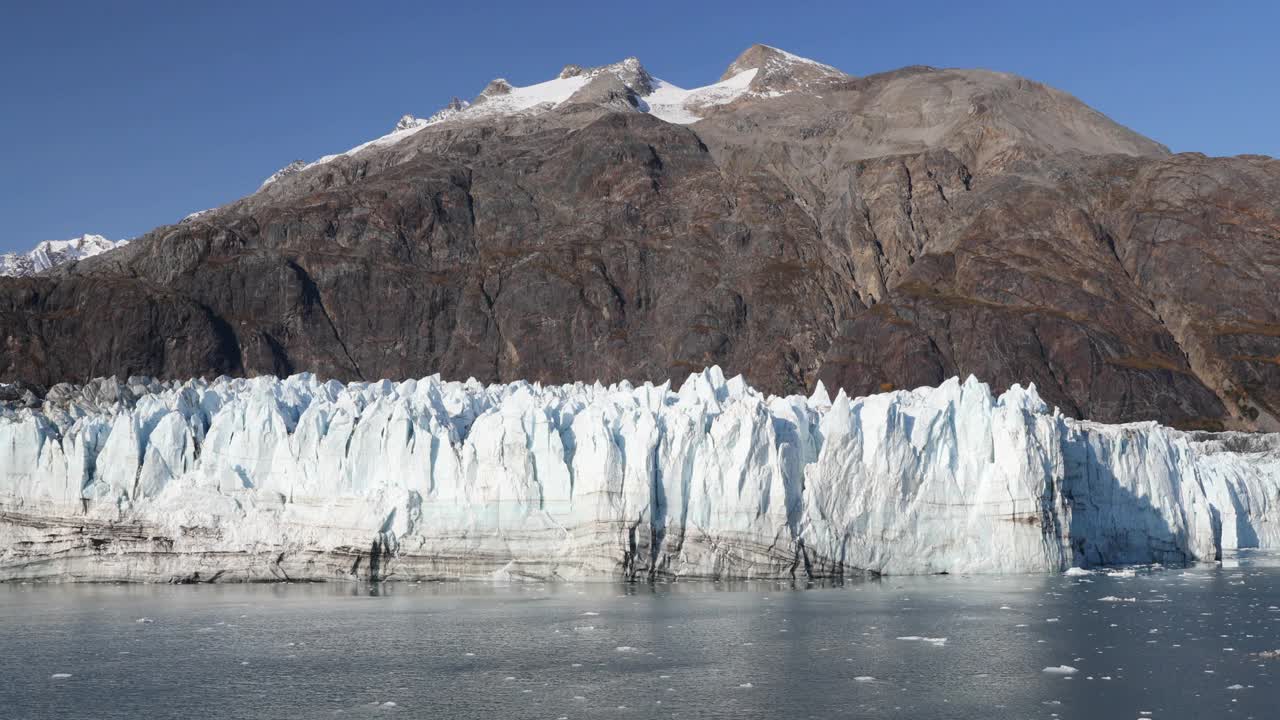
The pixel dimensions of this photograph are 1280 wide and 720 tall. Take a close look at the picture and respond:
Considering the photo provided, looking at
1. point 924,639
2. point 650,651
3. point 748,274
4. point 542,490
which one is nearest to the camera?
point 650,651

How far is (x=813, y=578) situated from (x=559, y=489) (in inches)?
345

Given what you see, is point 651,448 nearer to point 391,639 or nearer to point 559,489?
point 559,489

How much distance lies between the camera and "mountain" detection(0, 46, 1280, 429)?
4779 inches

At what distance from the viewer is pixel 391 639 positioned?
1243 inches

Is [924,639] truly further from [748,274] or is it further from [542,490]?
[748,274]

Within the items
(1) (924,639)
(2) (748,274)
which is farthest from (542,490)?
(2) (748,274)

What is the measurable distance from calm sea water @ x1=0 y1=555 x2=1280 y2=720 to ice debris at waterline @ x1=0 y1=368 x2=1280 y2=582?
140cm

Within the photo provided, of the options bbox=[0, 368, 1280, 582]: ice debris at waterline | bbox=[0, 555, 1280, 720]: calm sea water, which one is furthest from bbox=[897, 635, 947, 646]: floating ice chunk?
bbox=[0, 368, 1280, 582]: ice debris at waterline

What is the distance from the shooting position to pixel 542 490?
41.5m

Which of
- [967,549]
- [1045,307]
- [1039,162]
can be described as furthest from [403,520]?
[1039,162]

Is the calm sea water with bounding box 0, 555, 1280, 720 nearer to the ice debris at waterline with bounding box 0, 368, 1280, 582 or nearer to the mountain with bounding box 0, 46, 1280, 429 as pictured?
the ice debris at waterline with bounding box 0, 368, 1280, 582

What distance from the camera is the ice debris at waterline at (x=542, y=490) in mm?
40844

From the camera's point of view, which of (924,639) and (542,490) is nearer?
(924,639)

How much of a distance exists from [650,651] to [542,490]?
12.8 m
